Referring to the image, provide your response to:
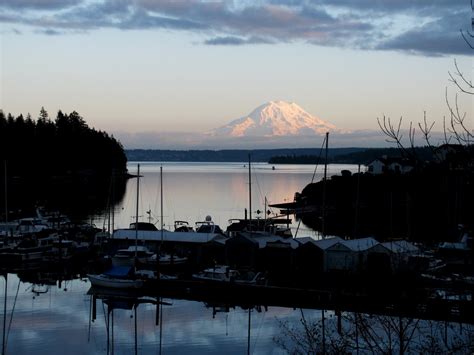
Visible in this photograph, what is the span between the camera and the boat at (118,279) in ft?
105

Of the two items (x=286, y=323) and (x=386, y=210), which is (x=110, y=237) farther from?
(x=386, y=210)

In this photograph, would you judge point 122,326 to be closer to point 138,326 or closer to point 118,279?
point 138,326

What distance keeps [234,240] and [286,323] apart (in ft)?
35.9

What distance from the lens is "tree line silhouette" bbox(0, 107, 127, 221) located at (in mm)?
114456

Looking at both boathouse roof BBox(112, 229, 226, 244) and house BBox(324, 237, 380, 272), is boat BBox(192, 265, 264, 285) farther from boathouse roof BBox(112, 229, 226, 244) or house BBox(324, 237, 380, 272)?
boathouse roof BBox(112, 229, 226, 244)

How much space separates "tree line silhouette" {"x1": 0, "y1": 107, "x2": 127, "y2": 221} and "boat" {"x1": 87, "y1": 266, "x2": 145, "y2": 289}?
68.3 metres

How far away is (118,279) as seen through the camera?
32438 mm

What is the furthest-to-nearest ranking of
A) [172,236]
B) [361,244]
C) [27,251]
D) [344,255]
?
[172,236], [27,251], [361,244], [344,255]

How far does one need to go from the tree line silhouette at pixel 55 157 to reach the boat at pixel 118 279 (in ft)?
224

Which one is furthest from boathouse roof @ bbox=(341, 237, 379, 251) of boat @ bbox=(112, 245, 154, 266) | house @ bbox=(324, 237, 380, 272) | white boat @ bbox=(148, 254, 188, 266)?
boat @ bbox=(112, 245, 154, 266)

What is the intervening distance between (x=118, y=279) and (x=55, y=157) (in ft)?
325

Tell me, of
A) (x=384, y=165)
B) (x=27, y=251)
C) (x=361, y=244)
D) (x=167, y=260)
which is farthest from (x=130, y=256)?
(x=384, y=165)

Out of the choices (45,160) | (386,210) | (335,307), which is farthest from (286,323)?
(45,160)

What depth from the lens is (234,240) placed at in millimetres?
37562
